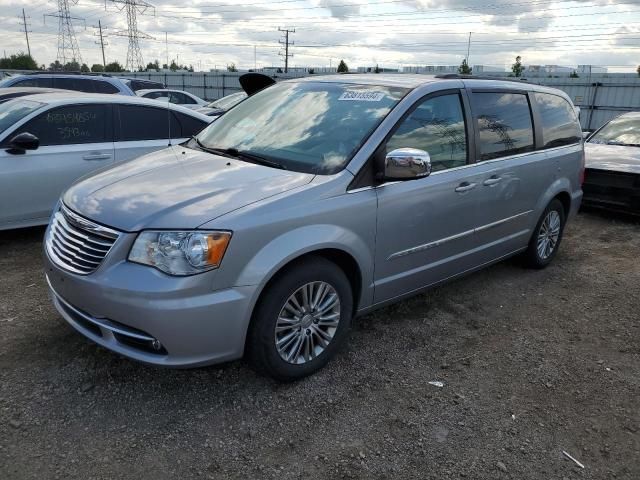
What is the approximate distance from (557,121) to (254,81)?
296 centimetres

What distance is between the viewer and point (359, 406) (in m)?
3.00

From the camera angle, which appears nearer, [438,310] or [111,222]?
[111,222]

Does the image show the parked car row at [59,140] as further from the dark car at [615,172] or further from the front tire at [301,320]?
the dark car at [615,172]

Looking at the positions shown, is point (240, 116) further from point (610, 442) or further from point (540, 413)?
point (610, 442)

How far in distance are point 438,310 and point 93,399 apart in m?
2.64

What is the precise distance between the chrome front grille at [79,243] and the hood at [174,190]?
0.17ft

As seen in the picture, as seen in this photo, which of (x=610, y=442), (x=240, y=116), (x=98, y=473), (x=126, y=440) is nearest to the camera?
(x=98, y=473)

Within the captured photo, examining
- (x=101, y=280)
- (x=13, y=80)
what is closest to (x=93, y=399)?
(x=101, y=280)

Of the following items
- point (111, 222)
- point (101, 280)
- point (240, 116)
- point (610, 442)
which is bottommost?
point (610, 442)

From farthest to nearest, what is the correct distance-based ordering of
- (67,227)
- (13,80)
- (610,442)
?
1. (13,80)
2. (67,227)
3. (610,442)

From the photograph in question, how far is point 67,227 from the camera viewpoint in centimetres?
303

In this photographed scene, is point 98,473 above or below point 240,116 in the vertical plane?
below

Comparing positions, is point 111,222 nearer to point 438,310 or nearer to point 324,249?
point 324,249

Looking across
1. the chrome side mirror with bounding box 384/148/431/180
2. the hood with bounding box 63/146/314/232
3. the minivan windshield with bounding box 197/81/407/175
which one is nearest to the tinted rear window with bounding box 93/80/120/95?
the minivan windshield with bounding box 197/81/407/175
